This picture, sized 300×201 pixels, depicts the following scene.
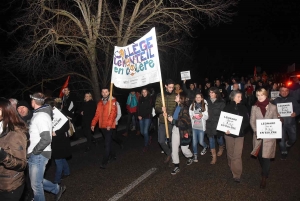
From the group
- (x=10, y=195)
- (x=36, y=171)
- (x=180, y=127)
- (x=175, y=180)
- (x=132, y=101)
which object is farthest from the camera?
(x=132, y=101)

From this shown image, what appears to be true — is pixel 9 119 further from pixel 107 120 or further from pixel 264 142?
pixel 264 142

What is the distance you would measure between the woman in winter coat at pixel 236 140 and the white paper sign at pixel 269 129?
0.41 meters

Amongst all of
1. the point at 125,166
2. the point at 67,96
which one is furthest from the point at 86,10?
the point at 125,166

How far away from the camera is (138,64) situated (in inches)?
260

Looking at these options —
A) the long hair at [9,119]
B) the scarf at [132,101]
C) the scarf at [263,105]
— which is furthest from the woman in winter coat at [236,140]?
the scarf at [132,101]

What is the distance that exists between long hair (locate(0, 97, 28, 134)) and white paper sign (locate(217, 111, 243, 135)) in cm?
373

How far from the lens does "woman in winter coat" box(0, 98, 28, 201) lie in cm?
323

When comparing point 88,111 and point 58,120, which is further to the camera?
point 88,111

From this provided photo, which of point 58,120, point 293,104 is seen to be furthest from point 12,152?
point 293,104

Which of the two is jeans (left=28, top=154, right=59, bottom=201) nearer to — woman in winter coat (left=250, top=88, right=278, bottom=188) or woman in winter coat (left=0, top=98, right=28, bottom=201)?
woman in winter coat (left=0, top=98, right=28, bottom=201)

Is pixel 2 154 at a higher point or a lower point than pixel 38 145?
higher

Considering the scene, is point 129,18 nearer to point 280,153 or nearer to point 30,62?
point 30,62

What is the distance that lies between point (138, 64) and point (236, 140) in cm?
264

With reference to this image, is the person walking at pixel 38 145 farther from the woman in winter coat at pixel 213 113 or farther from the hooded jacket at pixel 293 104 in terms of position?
the hooded jacket at pixel 293 104
